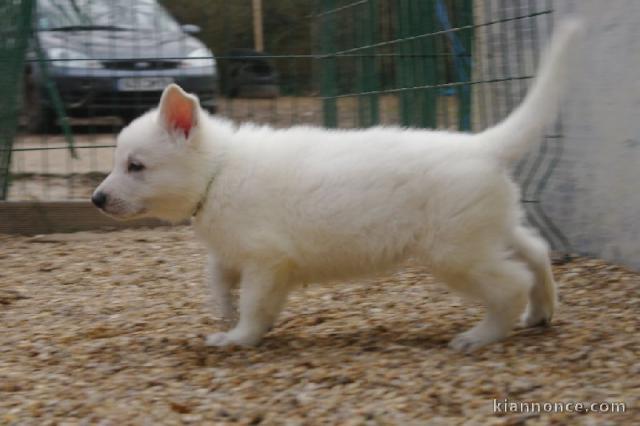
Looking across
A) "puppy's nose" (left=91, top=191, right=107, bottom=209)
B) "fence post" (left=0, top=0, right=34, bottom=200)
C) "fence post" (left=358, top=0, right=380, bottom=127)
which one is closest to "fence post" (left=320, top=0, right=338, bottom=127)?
"fence post" (left=358, top=0, right=380, bottom=127)

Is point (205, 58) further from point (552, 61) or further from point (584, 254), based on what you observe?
point (552, 61)

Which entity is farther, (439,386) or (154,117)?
(154,117)

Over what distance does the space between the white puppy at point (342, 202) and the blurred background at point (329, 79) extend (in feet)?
4.34

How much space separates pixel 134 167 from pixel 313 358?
1.24 meters

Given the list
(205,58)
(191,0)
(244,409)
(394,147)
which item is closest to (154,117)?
(394,147)

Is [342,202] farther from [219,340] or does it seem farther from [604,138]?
[604,138]

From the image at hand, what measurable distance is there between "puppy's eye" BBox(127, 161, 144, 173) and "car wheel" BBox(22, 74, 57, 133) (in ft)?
13.9

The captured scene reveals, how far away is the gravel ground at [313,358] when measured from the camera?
140 inches

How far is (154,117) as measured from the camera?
182 inches

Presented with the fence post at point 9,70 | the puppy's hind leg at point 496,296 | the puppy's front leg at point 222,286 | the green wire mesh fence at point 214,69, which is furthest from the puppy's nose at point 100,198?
the fence post at point 9,70

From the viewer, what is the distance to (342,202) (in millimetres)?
4281

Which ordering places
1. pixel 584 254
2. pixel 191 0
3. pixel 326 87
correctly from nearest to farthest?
pixel 584 254, pixel 326 87, pixel 191 0

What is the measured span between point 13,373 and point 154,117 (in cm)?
132

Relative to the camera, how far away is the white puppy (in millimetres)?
4164
